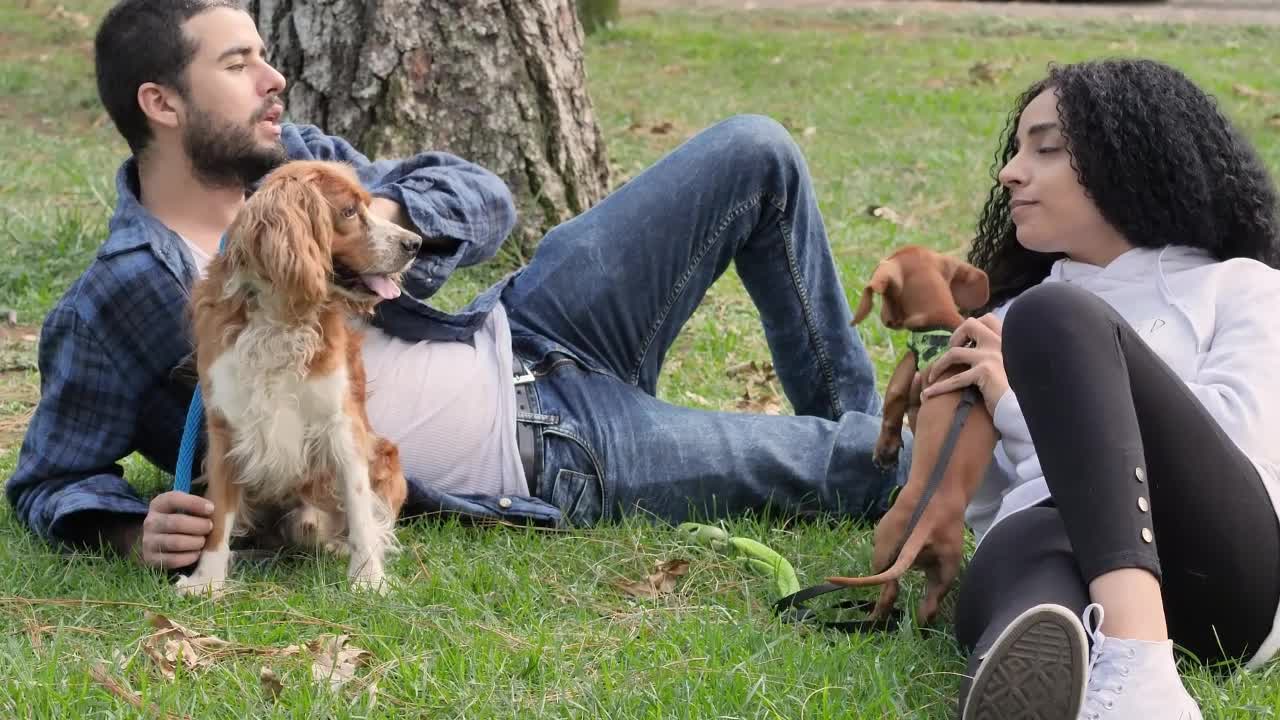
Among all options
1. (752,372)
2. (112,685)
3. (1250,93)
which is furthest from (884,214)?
(112,685)

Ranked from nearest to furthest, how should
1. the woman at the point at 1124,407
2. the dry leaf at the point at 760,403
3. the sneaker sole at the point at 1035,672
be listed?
1. the sneaker sole at the point at 1035,672
2. the woman at the point at 1124,407
3. the dry leaf at the point at 760,403

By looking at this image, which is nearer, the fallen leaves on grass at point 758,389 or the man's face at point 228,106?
the man's face at point 228,106

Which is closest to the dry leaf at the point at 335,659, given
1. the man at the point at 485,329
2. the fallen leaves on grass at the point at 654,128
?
the man at the point at 485,329

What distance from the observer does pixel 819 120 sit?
32.8ft

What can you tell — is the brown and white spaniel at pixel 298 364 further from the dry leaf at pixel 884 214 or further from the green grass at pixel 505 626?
the dry leaf at pixel 884 214

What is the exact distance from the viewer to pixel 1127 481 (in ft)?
8.70

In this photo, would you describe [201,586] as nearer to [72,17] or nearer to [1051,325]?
[1051,325]

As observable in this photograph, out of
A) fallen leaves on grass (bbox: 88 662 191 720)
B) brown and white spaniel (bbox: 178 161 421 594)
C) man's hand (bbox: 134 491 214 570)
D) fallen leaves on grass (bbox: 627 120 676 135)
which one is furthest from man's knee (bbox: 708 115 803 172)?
fallen leaves on grass (bbox: 627 120 676 135)

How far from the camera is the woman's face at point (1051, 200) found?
130 inches

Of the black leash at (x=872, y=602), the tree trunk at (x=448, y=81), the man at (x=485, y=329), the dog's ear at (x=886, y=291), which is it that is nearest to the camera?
the black leash at (x=872, y=602)

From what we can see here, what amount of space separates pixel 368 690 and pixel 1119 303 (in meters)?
1.84

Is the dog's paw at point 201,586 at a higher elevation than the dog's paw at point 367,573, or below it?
higher

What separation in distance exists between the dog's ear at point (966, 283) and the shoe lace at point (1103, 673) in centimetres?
92

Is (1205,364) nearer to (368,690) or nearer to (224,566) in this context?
(368,690)
